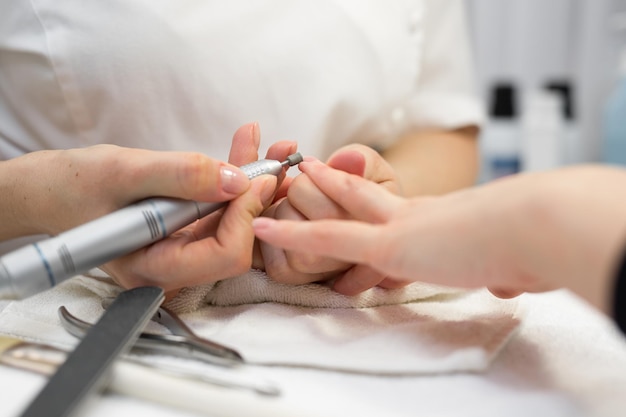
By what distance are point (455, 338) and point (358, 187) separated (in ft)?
0.36

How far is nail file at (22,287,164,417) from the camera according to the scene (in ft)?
0.93

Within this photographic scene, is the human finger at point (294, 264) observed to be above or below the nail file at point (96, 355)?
below

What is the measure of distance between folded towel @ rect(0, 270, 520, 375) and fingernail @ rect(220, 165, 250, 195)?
0.24ft

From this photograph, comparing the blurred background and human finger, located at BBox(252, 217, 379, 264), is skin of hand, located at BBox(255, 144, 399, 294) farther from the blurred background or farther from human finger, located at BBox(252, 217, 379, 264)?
the blurred background

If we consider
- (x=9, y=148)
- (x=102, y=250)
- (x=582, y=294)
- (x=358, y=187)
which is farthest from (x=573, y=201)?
(x=9, y=148)

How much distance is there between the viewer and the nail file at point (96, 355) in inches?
11.2

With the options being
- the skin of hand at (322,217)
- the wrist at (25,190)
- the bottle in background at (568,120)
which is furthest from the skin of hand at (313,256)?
the bottle in background at (568,120)

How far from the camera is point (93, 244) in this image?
0.36 metres

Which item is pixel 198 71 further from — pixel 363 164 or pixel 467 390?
pixel 467 390

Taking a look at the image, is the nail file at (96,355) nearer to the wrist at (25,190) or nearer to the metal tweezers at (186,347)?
the metal tweezers at (186,347)

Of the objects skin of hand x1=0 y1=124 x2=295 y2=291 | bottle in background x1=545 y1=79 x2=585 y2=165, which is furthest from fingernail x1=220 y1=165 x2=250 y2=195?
bottle in background x1=545 y1=79 x2=585 y2=165

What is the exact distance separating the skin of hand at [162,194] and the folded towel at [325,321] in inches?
1.5

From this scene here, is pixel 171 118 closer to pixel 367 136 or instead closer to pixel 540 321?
pixel 367 136

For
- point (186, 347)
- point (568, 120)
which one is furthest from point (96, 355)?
point (568, 120)
